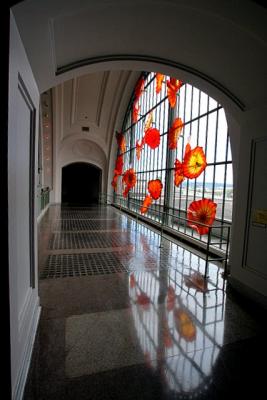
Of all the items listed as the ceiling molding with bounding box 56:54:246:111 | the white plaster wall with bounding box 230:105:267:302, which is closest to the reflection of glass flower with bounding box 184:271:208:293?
the white plaster wall with bounding box 230:105:267:302

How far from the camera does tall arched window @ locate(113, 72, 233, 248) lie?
7.25 m

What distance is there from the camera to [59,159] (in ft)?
66.4

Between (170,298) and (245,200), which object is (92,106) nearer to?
(245,200)

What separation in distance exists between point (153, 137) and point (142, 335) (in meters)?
10.7

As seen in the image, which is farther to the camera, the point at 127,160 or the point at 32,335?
the point at 127,160

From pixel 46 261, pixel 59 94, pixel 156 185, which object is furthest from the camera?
pixel 59 94

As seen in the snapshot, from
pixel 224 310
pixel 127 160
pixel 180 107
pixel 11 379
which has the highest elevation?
pixel 180 107

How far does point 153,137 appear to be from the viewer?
12328 mm

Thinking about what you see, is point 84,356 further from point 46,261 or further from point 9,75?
point 46,261

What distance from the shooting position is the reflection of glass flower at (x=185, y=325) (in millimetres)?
2788

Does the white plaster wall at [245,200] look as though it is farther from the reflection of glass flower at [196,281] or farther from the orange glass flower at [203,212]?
the orange glass flower at [203,212]

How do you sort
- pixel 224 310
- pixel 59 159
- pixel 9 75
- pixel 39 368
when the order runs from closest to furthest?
pixel 9 75
pixel 39 368
pixel 224 310
pixel 59 159

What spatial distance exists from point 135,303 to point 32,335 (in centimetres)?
144

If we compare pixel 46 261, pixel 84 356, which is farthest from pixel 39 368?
pixel 46 261
